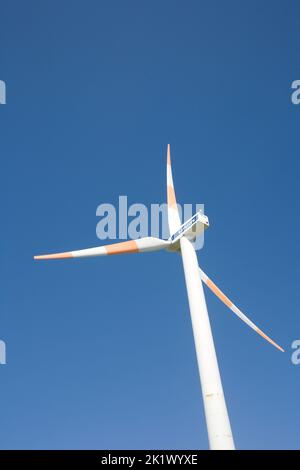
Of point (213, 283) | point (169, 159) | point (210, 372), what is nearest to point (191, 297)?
point (210, 372)

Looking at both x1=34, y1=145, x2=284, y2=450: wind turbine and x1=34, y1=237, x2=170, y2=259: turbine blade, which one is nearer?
x1=34, y1=145, x2=284, y2=450: wind turbine

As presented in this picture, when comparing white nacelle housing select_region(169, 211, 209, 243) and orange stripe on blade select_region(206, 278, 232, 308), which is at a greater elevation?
white nacelle housing select_region(169, 211, 209, 243)

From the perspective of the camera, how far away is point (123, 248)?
2831 centimetres

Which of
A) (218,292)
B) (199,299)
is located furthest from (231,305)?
Result: (199,299)

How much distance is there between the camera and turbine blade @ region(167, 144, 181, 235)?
31.4 meters

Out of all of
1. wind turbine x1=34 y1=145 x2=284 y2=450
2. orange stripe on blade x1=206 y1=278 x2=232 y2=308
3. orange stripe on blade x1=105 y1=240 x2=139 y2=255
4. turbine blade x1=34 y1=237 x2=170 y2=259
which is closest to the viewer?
wind turbine x1=34 y1=145 x2=284 y2=450

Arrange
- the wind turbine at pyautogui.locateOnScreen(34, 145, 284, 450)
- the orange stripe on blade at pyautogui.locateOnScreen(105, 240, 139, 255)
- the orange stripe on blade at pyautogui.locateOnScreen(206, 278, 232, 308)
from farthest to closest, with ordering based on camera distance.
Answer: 1. the orange stripe on blade at pyautogui.locateOnScreen(206, 278, 232, 308)
2. the orange stripe on blade at pyautogui.locateOnScreen(105, 240, 139, 255)
3. the wind turbine at pyautogui.locateOnScreen(34, 145, 284, 450)

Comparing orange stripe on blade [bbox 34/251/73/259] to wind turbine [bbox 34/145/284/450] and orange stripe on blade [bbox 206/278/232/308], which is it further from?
orange stripe on blade [bbox 206/278/232/308]

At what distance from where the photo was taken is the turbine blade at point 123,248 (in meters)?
26.6

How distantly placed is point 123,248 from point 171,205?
Answer: 6.68m

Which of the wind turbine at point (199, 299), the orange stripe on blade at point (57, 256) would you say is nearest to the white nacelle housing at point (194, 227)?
the wind turbine at point (199, 299)

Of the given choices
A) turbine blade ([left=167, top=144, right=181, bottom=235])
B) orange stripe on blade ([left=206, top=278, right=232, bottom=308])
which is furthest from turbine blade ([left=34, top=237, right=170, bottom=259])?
orange stripe on blade ([left=206, top=278, right=232, bottom=308])
